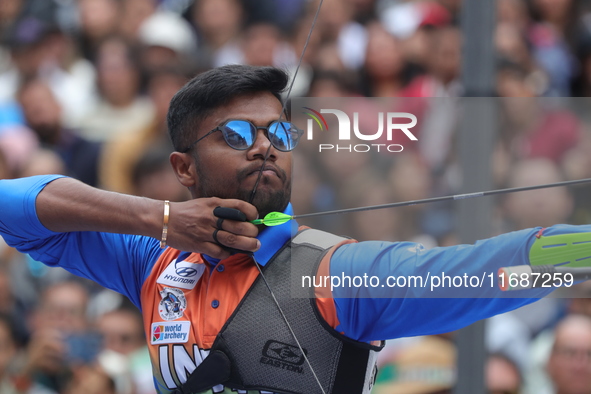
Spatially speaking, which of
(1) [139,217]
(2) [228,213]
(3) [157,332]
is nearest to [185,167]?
(1) [139,217]

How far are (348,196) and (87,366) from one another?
2417 millimetres

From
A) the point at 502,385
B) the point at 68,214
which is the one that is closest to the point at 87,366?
the point at 68,214

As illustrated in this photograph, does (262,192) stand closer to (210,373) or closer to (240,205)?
(240,205)

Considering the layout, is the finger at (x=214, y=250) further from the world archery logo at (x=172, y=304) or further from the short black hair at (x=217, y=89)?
the short black hair at (x=217, y=89)

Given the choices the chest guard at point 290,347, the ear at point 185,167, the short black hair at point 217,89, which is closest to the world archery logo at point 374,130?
the chest guard at point 290,347

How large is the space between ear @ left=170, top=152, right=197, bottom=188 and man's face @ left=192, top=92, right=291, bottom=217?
0.05 metres

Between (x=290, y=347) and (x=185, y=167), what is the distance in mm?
665

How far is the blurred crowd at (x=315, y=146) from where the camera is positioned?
183cm

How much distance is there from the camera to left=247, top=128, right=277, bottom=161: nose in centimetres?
207

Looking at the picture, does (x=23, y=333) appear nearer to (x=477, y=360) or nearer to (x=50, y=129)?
(x=50, y=129)

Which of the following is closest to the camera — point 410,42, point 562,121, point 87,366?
point 562,121

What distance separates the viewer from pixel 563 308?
2.18 m

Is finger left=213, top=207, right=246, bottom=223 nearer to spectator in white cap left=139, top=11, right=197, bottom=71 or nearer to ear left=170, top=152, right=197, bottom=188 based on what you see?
ear left=170, top=152, right=197, bottom=188

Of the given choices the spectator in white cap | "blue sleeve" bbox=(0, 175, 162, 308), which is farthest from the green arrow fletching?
the spectator in white cap
